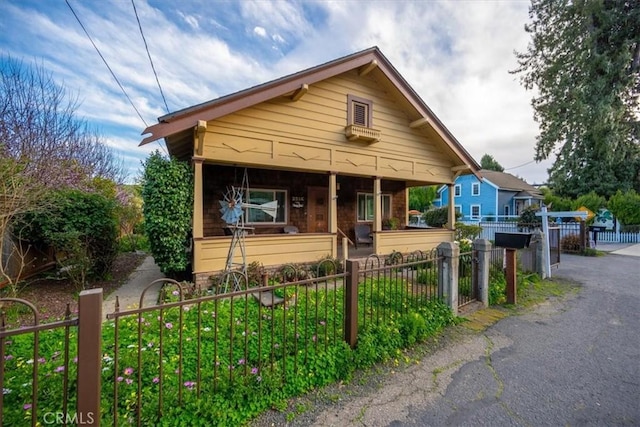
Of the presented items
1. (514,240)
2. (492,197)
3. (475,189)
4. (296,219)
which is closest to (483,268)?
(514,240)

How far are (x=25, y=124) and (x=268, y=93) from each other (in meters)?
5.94

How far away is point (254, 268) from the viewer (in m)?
6.21

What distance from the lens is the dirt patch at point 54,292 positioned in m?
4.94

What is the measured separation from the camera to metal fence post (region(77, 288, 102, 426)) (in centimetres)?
186

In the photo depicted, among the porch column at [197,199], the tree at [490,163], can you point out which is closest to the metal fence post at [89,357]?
the porch column at [197,199]

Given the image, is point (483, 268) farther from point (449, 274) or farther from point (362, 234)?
point (362, 234)

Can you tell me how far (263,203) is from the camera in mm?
8961

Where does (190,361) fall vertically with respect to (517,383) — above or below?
above

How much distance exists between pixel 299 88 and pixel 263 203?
3.72m

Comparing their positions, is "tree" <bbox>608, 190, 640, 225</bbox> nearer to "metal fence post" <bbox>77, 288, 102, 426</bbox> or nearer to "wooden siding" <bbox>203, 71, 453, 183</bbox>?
"wooden siding" <bbox>203, 71, 453, 183</bbox>

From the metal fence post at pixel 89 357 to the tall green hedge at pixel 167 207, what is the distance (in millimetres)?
3975

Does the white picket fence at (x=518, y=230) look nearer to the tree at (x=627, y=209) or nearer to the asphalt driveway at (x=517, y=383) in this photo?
the tree at (x=627, y=209)

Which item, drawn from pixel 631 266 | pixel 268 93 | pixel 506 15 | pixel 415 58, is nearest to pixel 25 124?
A: pixel 268 93

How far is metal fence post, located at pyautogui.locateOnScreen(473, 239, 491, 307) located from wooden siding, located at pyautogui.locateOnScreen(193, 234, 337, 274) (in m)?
3.41
